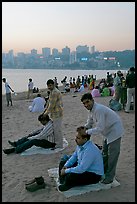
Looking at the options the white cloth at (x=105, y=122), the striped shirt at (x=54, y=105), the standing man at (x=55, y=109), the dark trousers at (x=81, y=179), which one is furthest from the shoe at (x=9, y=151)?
the white cloth at (x=105, y=122)

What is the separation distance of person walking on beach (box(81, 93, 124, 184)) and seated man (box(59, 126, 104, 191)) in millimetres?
154

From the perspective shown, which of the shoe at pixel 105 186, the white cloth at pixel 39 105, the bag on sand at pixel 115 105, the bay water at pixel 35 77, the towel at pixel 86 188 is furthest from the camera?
the bay water at pixel 35 77

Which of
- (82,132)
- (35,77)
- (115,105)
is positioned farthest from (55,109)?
(35,77)

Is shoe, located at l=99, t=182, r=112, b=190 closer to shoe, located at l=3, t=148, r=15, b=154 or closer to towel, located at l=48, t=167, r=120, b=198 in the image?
towel, located at l=48, t=167, r=120, b=198

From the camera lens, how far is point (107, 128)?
14.9 ft

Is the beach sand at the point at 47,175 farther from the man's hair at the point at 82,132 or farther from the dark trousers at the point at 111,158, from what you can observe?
Result: the man's hair at the point at 82,132

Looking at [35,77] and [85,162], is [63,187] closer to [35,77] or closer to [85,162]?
[85,162]

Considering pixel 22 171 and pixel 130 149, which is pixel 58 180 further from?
pixel 130 149

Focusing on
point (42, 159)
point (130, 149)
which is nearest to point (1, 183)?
point (42, 159)

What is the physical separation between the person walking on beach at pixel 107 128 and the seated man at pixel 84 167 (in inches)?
→ 6.1

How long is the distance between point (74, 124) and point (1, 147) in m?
3.24

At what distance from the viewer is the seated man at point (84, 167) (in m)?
4.41

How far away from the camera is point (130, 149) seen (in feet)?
21.7

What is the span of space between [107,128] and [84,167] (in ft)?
2.16
